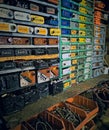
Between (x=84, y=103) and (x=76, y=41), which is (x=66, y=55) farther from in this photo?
(x=84, y=103)

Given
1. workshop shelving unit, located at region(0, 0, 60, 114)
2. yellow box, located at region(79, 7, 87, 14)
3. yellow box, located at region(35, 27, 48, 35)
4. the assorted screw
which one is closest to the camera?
workshop shelving unit, located at region(0, 0, 60, 114)

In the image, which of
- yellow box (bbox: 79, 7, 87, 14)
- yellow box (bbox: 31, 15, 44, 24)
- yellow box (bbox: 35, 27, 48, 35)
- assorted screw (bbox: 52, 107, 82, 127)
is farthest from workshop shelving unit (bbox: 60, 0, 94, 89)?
assorted screw (bbox: 52, 107, 82, 127)

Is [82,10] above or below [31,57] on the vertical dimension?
above

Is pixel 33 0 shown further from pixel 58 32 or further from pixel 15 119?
pixel 15 119

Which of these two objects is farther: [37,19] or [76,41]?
[76,41]

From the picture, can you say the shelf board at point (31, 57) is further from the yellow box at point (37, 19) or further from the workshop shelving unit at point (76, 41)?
the yellow box at point (37, 19)

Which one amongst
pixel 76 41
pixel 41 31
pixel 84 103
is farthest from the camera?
pixel 76 41

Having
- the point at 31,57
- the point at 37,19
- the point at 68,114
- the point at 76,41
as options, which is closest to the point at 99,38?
the point at 76,41

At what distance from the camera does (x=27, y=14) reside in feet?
11.5

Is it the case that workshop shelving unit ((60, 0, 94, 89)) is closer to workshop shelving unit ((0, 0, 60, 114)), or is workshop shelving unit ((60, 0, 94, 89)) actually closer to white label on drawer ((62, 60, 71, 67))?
white label on drawer ((62, 60, 71, 67))

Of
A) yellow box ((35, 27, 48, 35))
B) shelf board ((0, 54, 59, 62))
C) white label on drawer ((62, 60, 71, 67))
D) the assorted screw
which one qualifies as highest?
yellow box ((35, 27, 48, 35))

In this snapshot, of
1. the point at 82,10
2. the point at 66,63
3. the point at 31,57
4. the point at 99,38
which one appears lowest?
the point at 66,63

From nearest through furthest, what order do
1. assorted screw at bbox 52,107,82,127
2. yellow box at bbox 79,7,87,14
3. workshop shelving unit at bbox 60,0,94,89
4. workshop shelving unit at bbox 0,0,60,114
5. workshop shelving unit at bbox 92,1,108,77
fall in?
1. workshop shelving unit at bbox 0,0,60,114
2. assorted screw at bbox 52,107,82,127
3. workshop shelving unit at bbox 60,0,94,89
4. yellow box at bbox 79,7,87,14
5. workshop shelving unit at bbox 92,1,108,77

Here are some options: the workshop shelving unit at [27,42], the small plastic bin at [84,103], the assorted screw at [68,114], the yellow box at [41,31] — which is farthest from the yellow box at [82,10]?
the assorted screw at [68,114]
